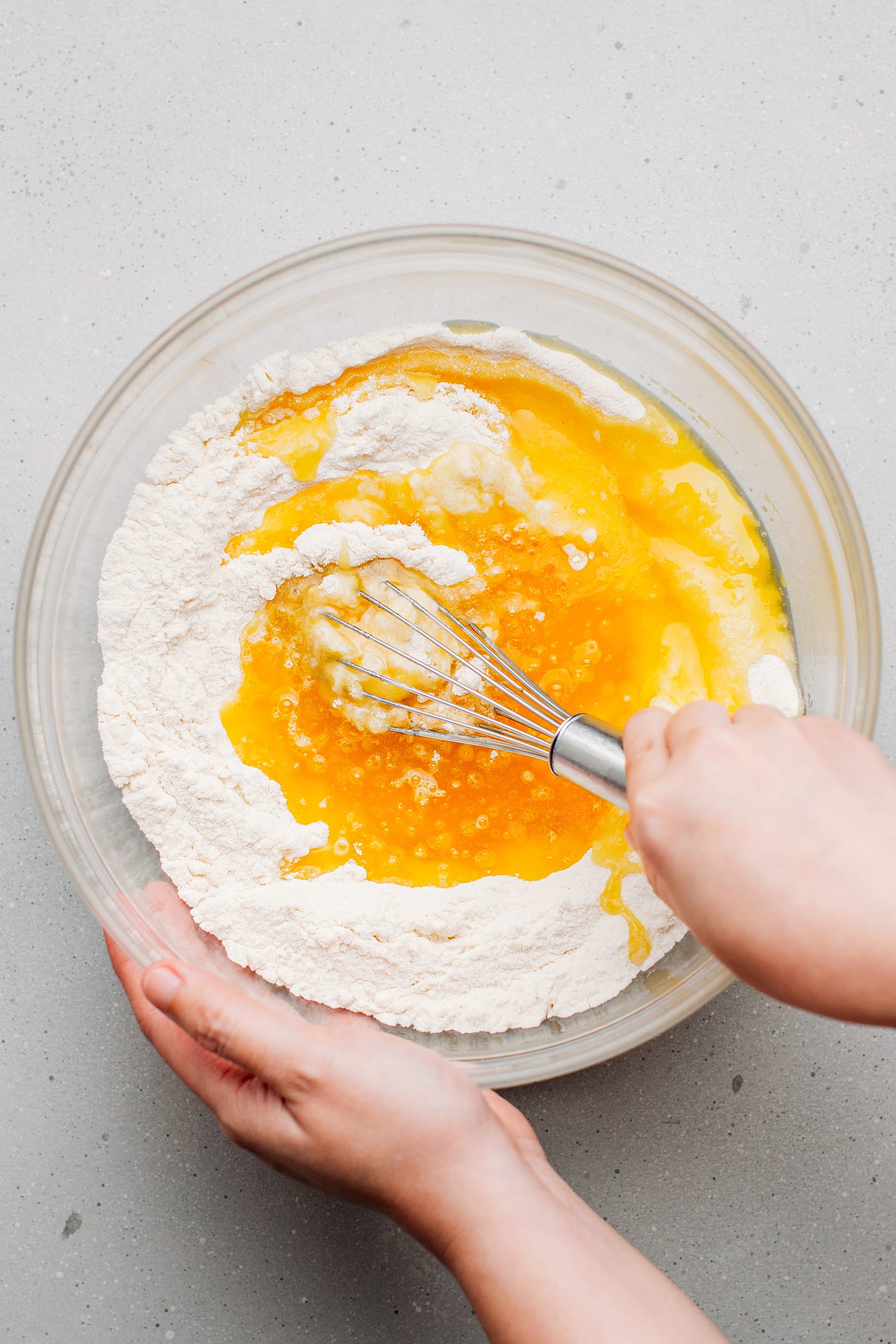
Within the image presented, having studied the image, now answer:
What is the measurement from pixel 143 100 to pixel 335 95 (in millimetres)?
222

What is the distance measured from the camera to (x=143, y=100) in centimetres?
101

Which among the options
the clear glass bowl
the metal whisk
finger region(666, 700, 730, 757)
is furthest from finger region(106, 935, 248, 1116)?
finger region(666, 700, 730, 757)

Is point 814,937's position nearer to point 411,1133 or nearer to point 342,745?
point 411,1133

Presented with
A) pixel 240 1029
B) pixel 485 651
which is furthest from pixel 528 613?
pixel 240 1029

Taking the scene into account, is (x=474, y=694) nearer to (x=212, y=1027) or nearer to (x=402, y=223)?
(x=212, y=1027)

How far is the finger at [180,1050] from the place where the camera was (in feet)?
2.72

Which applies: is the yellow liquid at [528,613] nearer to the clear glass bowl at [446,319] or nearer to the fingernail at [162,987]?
the clear glass bowl at [446,319]

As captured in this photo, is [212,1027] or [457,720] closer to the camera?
[212,1027]

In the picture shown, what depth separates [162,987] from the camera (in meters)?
0.78

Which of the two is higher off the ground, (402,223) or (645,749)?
(402,223)

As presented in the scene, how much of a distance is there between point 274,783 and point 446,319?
56 centimetres

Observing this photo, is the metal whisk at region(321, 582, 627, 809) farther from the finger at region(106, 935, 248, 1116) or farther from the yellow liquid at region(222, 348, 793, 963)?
the finger at region(106, 935, 248, 1116)

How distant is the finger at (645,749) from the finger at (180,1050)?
467 mm

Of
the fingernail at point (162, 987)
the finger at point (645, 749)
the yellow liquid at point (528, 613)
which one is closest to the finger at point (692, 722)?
the finger at point (645, 749)
